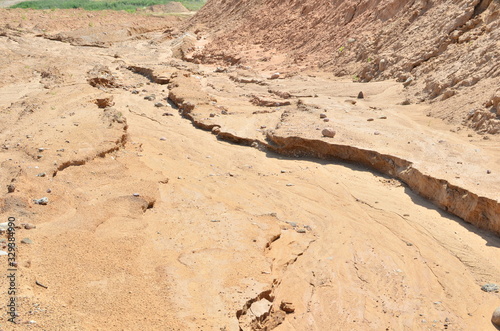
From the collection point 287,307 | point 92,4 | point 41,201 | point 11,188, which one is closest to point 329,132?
point 287,307

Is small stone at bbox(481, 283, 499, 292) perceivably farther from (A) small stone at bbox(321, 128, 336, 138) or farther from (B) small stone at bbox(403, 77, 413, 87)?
(B) small stone at bbox(403, 77, 413, 87)

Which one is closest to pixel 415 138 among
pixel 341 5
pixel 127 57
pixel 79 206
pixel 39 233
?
pixel 79 206

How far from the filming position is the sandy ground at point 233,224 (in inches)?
166

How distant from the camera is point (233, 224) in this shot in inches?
230

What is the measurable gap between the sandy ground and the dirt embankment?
69 cm

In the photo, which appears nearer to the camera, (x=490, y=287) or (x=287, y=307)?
(x=287, y=307)

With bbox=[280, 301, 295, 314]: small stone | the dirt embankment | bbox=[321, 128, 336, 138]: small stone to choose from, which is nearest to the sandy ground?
bbox=[280, 301, 295, 314]: small stone

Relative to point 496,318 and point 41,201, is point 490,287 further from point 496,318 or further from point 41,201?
point 41,201

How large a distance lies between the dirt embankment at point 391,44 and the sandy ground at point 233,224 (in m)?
0.69

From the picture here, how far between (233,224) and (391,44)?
29.6 feet

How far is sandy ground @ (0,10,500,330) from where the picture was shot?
13.9 feet

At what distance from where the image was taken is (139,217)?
5.65 metres

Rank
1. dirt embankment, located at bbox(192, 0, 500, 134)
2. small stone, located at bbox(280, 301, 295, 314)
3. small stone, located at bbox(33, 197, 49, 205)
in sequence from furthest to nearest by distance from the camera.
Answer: dirt embankment, located at bbox(192, 0, 500, 134), small stone, located at bbox(33, 197, 49, 205), small stone, located at bbox(280, 301, 295, 314)

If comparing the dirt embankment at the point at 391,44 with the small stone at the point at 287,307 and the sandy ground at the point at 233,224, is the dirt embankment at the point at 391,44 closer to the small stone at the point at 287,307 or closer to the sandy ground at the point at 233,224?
the sandy ground at the point at 233,224
